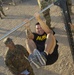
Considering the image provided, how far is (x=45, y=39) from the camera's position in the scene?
16.5 ft

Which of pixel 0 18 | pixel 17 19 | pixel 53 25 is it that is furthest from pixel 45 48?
pixel 0 18

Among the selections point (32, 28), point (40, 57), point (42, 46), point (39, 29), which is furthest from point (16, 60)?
point (32, 28)

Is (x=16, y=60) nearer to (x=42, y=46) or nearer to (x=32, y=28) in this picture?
(x=42, y=46)

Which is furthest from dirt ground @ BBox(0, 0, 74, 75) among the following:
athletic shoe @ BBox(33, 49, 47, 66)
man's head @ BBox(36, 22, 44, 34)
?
man's head @ BBox(36, 22, 44, 34)

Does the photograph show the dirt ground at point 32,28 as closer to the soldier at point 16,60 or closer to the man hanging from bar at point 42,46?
the man hanging from bar at point 42,46

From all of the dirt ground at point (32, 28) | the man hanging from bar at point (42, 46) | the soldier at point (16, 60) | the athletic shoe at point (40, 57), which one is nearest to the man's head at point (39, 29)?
the man hanging from bar at point (42, 46)

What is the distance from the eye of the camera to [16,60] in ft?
14.7

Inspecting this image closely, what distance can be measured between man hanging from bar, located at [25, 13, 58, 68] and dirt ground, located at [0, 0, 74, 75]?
0.66 metres

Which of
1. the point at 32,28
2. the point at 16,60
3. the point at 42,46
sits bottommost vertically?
the point at 32,28

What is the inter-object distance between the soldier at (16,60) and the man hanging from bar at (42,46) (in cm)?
21

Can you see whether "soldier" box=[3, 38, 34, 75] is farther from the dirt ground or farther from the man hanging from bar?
the dirt ground

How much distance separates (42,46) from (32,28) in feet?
9.14

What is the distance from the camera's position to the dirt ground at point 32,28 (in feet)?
18.0

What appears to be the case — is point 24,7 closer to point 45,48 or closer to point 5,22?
point 5,22
